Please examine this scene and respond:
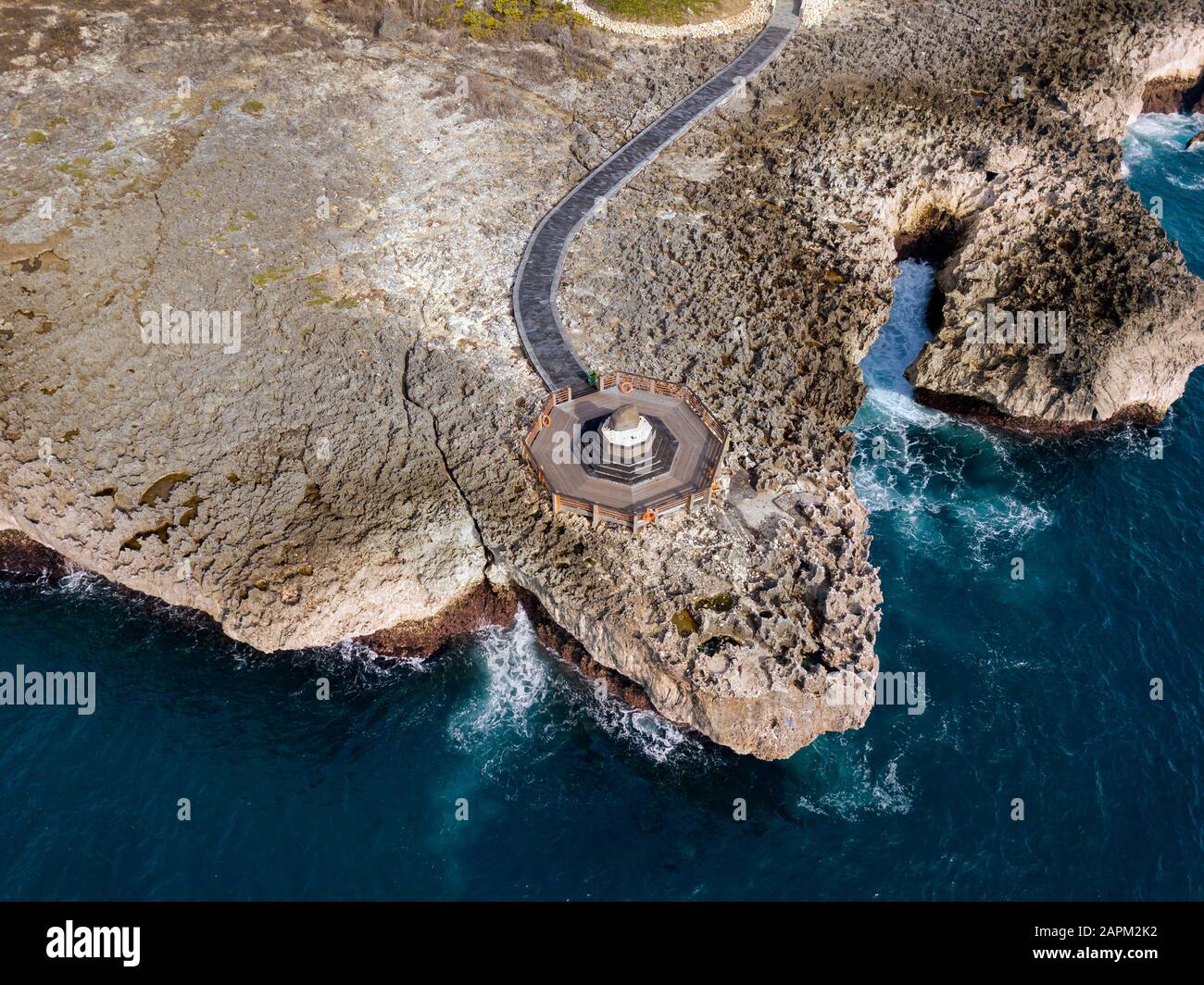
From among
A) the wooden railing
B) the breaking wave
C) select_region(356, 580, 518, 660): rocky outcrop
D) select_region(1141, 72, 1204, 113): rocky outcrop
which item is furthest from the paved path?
select_region(1141, 72, 1204, 113): rocky outcrop

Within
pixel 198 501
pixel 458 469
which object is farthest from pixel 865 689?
pixel 198 501

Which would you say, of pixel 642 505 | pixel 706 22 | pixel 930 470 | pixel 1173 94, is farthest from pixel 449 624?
pixel 1173 94

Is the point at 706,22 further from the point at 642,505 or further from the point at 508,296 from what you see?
the point at 642,505

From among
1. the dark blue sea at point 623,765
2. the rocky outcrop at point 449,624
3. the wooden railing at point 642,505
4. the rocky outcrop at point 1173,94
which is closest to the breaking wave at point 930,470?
the dark blue sea at point 623,765

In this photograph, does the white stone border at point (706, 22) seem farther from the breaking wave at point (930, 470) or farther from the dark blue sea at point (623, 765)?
the dark blue sea at point (623, 765)

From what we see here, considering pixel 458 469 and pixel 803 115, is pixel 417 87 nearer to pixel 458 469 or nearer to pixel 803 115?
pixel 803 115

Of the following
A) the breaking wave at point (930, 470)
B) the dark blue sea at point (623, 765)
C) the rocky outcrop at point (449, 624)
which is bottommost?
the dark blue sea at point (623, 765)
